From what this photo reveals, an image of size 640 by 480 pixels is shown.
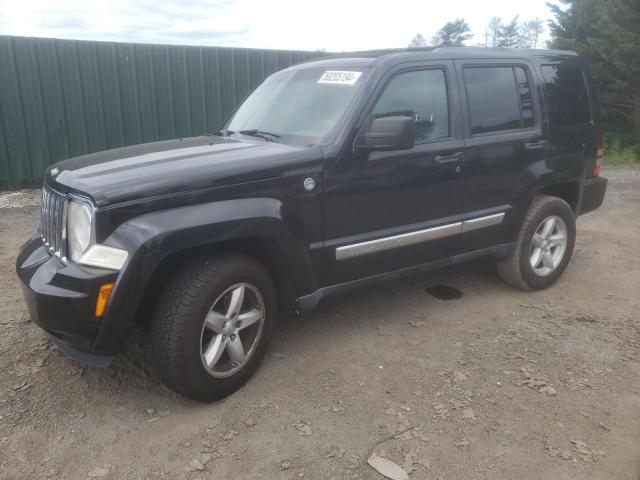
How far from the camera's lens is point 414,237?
3.56m

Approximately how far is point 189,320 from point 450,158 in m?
2.03

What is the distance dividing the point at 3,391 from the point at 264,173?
1.88 meters

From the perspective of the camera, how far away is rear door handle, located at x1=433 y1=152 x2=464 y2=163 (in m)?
3.55

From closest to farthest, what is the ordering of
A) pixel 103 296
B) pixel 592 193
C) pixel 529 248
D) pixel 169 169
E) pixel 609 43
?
pixel 103 296 → pixel 169 169 → pixel 529 248 → pixel 592 193 → pixel 609 43

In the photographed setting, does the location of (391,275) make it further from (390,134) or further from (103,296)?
(103,296)

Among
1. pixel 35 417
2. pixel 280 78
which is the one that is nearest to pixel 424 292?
pixel 280 78

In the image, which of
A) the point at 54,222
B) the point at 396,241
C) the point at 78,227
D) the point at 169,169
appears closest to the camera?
the point at 78,227


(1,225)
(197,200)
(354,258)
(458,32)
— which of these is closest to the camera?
(197,200)

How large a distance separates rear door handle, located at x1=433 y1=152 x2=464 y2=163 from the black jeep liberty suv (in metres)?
0.01

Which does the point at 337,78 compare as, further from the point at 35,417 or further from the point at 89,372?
the point at 35,417

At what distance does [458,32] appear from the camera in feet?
103

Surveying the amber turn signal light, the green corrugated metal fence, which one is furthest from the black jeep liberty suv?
the green corrugated metal fence

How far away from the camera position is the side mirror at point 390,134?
120 inches

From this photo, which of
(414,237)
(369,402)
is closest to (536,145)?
(414,237)
